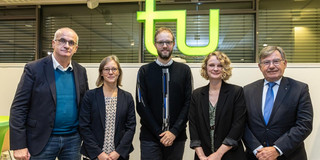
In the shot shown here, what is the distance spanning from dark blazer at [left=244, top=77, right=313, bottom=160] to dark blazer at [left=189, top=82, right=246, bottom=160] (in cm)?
11

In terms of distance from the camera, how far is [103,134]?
193 cm

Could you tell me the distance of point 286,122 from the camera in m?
1.80

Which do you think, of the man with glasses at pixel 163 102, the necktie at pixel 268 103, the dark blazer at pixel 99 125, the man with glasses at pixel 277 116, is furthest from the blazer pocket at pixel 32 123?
the necktie at pixel 268 103

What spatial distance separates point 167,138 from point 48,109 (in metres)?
0.94

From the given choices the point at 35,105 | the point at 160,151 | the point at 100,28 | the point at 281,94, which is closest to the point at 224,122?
the point at 281,94

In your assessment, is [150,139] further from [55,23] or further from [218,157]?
[55,23]

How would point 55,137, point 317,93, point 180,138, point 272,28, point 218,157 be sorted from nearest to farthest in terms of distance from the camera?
point 218,157, point 55,137, point 180,138, point 317,93, point 272,28

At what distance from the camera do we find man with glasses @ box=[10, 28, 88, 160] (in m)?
1.81

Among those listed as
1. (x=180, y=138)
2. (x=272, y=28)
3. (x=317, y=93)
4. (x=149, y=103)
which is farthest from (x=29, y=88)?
(x=272, y=28)

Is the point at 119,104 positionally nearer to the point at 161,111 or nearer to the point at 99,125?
the point at 99,125

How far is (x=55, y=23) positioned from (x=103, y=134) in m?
4.99

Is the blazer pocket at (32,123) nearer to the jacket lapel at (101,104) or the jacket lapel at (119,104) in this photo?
the jacket lapel at (101,104)

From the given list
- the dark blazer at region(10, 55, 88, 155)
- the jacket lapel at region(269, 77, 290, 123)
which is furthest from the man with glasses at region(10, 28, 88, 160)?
the jacket lapel at region(269, 77, 290, 123)

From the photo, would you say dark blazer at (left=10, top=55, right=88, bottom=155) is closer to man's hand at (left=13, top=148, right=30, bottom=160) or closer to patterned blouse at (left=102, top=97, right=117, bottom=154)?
man's hand at (left=13, top=148, right=30, bottom=160)
